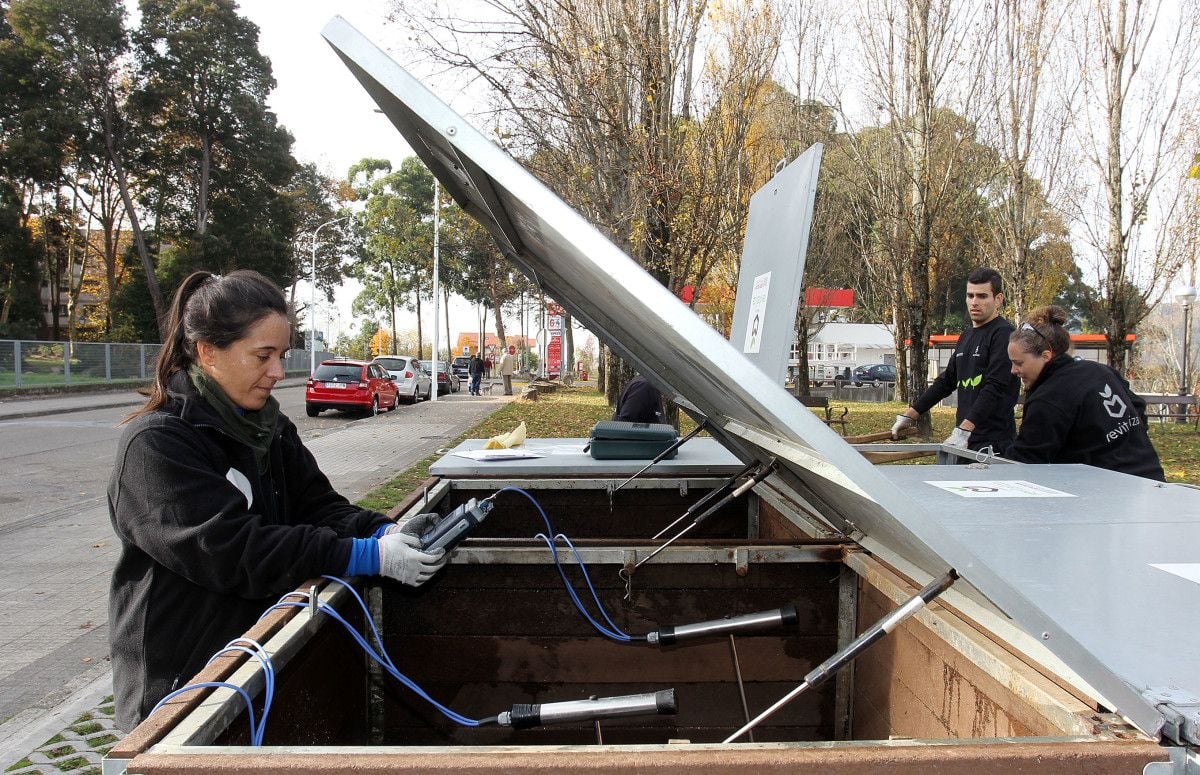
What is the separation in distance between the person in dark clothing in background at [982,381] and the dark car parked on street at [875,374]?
47.3m

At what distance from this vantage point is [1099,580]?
5.42ft

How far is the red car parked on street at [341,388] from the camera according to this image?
21328 mm

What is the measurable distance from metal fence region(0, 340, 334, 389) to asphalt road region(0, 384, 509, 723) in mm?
4944

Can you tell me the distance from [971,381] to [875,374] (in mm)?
49650

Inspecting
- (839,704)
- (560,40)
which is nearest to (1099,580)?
(839,704)

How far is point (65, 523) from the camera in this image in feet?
26.2

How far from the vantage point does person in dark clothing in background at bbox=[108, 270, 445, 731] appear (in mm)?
1803

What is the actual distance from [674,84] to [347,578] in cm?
1136

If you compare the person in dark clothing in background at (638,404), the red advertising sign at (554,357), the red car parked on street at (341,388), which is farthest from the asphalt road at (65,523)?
the red advertising sign at (554,357)

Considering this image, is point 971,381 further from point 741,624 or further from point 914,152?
point 914,152

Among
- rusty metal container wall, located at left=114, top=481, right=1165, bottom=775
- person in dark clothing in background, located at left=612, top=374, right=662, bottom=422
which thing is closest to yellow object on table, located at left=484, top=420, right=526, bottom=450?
person in dark clothing in background, located at left=612, top=374, right=662, bottom=422

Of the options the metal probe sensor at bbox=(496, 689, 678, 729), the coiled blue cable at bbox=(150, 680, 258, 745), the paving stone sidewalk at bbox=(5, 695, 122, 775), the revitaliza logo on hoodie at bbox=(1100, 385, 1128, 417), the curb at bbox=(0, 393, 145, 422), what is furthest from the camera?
the curb at bbox=(0, 393, 145, 422)

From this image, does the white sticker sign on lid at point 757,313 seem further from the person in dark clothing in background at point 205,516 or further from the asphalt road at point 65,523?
the asphalt road at point 65,523

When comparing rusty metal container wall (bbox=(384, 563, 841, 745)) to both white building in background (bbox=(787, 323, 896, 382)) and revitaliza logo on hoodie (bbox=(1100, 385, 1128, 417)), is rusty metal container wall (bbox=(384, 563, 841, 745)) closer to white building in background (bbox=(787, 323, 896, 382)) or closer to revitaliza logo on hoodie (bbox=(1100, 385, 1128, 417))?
revitaliza logo on hoodie (bbox=(1100, 385, 1128, 417))
